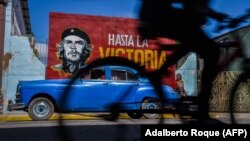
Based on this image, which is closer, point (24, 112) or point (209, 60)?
point (209, 60)

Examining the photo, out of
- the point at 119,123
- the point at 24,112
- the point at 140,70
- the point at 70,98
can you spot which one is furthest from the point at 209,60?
the point at 24,112

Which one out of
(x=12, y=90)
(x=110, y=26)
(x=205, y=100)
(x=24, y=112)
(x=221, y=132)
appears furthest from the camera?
(x=110, y=26)

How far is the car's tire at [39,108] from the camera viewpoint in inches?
443

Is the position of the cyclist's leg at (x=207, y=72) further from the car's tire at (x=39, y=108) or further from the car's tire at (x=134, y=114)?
the car's tire at (x=39, y=108)

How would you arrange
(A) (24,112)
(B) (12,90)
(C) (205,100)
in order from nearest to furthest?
(C) (205,100)
(A) (24,112)
(B) (12,90)

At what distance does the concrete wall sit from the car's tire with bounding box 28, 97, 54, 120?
3.89 m

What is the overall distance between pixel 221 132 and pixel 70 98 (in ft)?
4.74

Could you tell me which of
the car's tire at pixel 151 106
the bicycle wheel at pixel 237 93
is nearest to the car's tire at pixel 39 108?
the car's tire at pixel 151 106

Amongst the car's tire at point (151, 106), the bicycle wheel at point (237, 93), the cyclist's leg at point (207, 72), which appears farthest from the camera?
the bicycle wheel at point (237, 93)

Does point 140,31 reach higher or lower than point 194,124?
higher

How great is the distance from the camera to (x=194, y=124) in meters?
3.74

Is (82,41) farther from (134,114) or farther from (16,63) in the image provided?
(134,114)

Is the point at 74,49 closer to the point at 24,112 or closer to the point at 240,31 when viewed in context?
the point at 24,112

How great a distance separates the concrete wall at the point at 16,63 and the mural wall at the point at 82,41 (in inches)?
22.2
